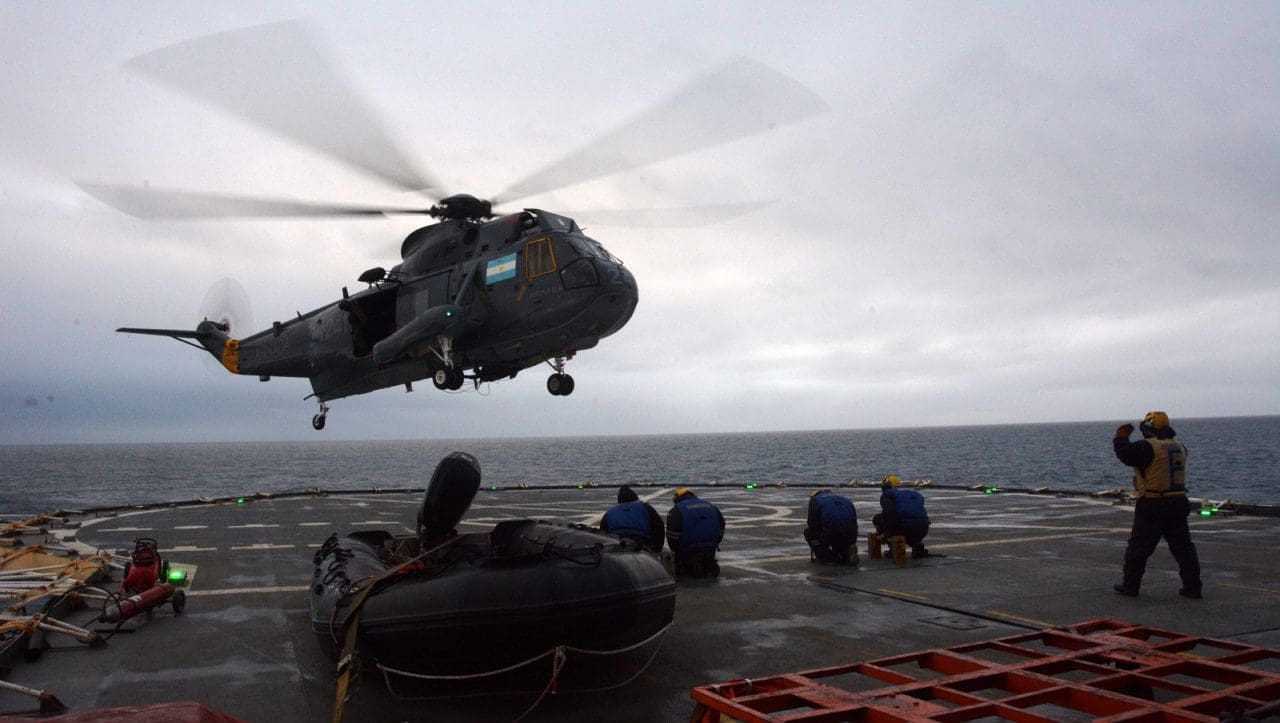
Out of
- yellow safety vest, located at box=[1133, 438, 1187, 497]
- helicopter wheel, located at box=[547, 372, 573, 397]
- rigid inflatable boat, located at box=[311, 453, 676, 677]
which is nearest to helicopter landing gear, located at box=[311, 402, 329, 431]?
helicopter wheel, located at box=[547, 372, 573, 397]

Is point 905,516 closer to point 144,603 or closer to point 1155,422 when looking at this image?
point 1155,422

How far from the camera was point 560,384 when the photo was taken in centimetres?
1686

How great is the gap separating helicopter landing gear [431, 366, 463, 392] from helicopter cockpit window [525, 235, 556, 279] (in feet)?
8.81

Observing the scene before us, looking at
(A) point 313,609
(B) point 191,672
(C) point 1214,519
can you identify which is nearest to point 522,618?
(A) point 313,609

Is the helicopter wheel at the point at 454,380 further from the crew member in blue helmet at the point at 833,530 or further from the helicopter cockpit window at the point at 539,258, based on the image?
the crew member in blue helmet at the point at 833,530

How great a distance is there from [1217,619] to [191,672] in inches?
461

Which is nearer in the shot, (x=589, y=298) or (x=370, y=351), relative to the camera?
(x=589, y=298)

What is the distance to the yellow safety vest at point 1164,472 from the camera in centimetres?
1044

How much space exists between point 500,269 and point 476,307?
919mm


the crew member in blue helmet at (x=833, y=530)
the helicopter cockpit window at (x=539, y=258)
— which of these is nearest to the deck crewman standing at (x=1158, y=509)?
the crew member in blue helmet at (x=833, y=530)

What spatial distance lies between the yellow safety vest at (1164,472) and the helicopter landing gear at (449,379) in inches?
473

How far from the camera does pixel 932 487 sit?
32.3 metres

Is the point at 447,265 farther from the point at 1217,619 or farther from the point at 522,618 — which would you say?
the point at 1217,619

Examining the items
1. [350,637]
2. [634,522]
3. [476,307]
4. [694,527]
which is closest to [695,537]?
[694,527]
